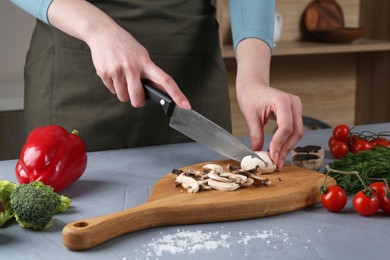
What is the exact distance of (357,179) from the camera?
1364 millimetres

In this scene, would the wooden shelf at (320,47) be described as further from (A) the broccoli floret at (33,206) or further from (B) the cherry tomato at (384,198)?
(A) the broccoli floret at (33,206)

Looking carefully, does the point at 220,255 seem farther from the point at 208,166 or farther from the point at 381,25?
the point at 381,25

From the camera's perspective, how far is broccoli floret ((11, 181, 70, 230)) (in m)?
1.14

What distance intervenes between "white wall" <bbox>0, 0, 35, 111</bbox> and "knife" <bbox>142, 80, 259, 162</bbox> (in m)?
1.51

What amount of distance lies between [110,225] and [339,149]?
0.68 m

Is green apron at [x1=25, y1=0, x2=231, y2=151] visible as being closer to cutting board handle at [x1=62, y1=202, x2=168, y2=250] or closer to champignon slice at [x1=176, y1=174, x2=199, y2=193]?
champignon slice at [x1=176, y1=174, x2=199, y2=193]

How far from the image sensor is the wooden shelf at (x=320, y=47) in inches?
115

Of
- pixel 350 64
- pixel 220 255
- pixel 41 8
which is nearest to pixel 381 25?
pixel 350 64

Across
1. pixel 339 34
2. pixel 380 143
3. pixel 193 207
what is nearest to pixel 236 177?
pixel 193 207

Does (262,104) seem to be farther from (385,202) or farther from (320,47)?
(320,47)

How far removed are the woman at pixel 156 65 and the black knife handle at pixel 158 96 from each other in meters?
0.24

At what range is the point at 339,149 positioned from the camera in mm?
1600

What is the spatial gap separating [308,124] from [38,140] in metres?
2.12

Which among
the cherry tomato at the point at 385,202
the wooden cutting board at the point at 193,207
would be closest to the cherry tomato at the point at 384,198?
the cherry tomato at the point at 385,202
